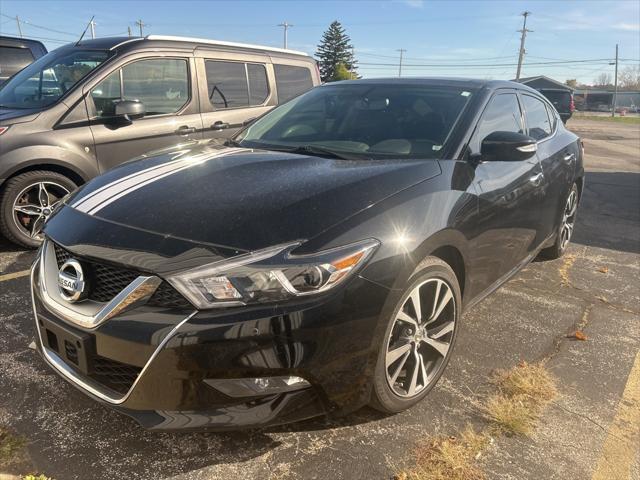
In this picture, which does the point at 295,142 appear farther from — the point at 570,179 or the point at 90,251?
the point at 570,179

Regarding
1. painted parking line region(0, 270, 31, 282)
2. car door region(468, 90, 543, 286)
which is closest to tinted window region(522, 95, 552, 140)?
car door region(468, 90, 543, 286)

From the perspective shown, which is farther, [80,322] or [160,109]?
[160,109]

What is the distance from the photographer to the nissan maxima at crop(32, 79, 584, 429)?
1.74 m

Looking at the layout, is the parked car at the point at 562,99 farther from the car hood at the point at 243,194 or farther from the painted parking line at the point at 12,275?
the painted parking line at the point at 12,275

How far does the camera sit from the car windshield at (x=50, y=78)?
452cm

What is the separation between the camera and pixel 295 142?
306 centimetres

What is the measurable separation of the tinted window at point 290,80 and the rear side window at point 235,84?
0.23 metres

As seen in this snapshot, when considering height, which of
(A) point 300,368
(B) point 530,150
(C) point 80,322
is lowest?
(A) point 300,368

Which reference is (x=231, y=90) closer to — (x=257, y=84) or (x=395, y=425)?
(x=257, y=84)

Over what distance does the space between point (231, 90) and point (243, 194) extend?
3.82 meters

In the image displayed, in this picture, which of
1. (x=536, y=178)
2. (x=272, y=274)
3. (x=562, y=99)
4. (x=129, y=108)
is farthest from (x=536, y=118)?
(x=562, y=99)

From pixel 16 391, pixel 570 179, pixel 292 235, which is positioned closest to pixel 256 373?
pixel 292 235

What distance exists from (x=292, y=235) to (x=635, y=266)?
4.20 meters

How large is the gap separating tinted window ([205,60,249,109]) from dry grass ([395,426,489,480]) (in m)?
4.34
